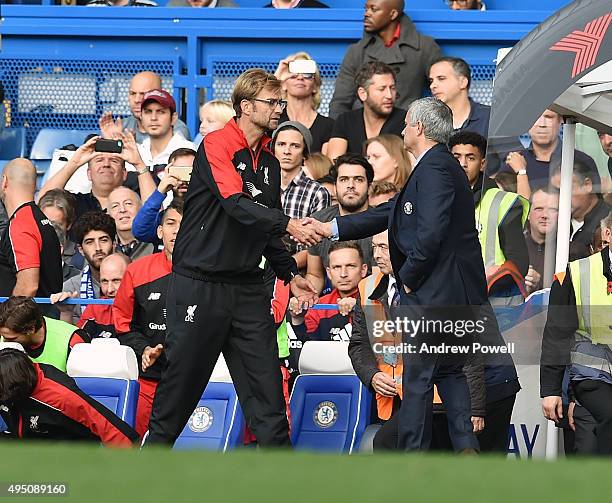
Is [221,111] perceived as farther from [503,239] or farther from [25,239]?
[503,239]

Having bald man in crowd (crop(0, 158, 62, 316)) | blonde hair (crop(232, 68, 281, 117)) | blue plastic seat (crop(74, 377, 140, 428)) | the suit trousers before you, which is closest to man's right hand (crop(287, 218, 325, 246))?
blonde hair (crop(232, 68, 281, 117))

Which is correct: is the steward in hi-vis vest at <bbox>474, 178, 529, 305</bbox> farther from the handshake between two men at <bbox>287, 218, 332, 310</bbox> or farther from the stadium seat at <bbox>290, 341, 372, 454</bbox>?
the stadium seat at <bbox>290, 341, 372, 454</bbox>

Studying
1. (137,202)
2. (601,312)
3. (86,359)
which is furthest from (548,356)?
(137,202)

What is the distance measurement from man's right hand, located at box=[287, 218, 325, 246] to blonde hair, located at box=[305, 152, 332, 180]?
112 inches

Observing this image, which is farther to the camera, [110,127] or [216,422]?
[110,127]

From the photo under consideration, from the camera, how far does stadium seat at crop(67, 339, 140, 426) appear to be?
8.48m

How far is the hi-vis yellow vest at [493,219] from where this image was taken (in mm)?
7609

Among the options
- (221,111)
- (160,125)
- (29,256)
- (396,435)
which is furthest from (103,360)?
(160,125)

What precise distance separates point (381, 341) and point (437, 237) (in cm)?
93

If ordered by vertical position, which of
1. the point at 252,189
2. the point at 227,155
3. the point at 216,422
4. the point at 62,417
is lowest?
the point at 216,422

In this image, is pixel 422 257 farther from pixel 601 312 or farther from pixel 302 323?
pixel 302 323

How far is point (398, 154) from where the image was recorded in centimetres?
1033

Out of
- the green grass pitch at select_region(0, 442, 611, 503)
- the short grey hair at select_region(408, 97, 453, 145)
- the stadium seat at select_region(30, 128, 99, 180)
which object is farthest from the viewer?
the stadium seat at select_region(30, 128, 99, 180)

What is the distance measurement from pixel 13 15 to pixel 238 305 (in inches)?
271
